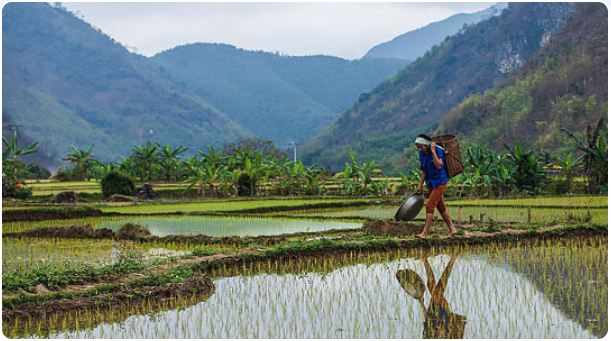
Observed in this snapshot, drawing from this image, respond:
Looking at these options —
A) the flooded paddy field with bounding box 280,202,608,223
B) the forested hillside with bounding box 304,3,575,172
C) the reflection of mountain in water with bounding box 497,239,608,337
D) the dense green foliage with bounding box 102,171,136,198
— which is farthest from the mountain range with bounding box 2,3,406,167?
the reflection of mountain in water with bounding box 497,239,608,337

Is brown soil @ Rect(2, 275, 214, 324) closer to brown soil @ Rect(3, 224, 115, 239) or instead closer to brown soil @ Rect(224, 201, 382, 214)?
brown soil @ Rect(3, 224, 115, 239)

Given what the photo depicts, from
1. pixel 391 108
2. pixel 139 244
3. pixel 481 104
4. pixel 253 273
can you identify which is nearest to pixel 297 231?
pixel 139 244

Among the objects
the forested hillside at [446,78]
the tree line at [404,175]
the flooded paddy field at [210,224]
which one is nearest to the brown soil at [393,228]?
the flooded paddy field at [210,224]

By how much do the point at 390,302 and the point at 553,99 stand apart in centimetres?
5430

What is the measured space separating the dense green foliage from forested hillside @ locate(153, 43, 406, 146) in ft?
359

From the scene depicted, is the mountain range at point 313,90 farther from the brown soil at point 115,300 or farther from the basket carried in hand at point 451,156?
the brown soil at point 115,300

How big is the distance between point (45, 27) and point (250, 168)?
132693 mm

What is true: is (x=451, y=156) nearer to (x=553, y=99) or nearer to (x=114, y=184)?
(x=114, y=184)

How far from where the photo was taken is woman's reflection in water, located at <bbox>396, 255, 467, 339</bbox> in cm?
523

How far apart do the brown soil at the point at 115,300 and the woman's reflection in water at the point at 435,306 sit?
76.2 inches

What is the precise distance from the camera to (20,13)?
14238 cm

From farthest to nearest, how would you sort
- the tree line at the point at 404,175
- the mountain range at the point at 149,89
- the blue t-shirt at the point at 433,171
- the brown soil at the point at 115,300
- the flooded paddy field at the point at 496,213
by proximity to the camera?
the mountain range at the point at 149,89 → the tree line at the point at 404,175 → the flooded paddy field at the point at 496,213 → the blue t-shirt at the point at 433,171 → the brown soil at the point at 115,300

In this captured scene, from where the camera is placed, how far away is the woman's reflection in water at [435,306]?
17.2ft

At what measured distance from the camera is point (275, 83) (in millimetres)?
161250
